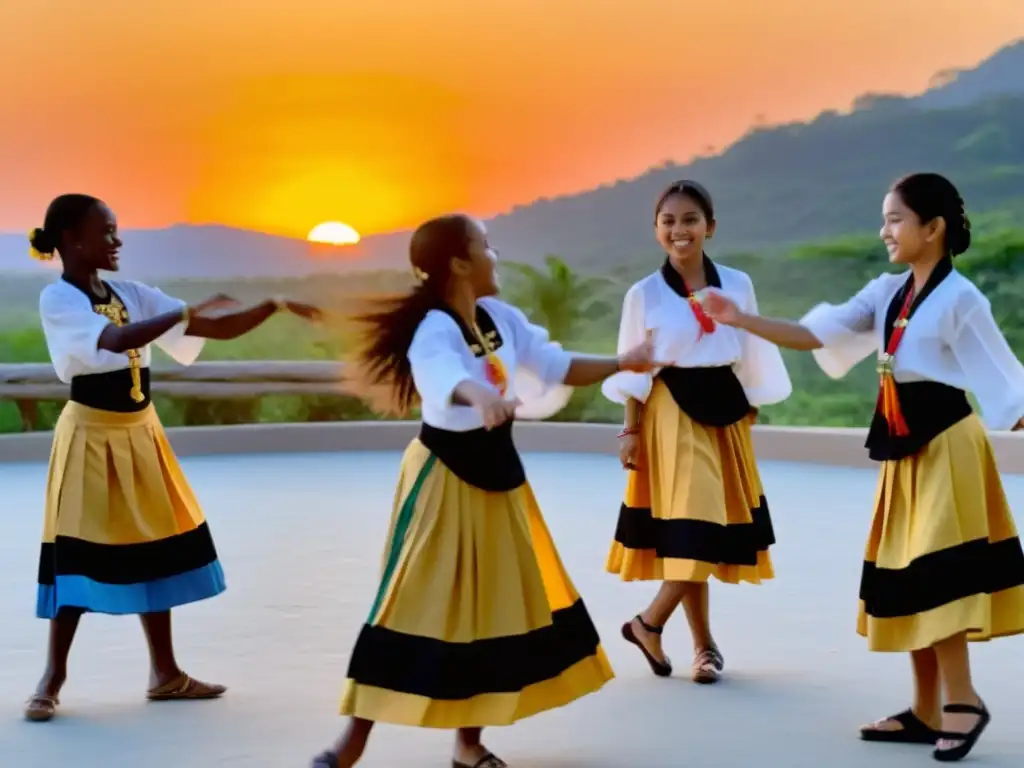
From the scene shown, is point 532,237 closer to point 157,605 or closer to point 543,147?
point 543,147

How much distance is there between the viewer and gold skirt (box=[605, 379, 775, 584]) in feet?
13.0

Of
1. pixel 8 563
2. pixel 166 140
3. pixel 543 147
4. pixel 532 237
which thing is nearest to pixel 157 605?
pixel 8 563

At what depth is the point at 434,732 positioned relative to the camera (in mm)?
3518

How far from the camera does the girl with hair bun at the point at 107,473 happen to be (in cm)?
364

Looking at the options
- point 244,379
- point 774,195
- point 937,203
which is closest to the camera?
point 937,203

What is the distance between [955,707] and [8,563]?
4.32 meters

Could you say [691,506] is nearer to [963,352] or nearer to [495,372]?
[963,352]

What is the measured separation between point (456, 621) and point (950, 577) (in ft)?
3.85

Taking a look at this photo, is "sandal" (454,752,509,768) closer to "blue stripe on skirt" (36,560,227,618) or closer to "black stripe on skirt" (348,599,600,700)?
"black stripe on skirt" (348,599,600,700)

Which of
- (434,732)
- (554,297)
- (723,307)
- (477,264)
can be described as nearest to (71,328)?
(477,264)

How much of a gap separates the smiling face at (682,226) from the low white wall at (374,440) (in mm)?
5812

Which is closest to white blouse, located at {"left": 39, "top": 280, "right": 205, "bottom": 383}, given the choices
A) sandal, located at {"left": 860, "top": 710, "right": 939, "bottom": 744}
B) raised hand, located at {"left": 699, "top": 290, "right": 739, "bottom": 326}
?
raised hand, located at {"left": 699, "top": 290, "right": 739, "bottom": 326}

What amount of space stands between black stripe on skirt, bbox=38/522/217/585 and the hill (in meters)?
11.0

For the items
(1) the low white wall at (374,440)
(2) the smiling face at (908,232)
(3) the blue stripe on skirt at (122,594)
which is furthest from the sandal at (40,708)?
(1) the low white wall at (374,440)
